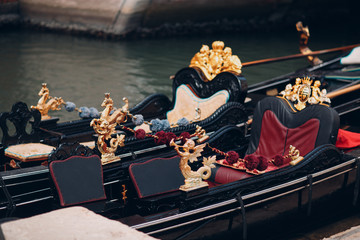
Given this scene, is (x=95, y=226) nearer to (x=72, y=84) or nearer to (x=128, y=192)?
(x=128, y=192)

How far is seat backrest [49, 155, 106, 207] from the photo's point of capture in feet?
9.99

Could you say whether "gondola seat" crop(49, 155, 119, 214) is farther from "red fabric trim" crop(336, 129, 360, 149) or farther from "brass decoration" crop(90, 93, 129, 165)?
"red fabric trim" crop(336, 129, 360, 149)

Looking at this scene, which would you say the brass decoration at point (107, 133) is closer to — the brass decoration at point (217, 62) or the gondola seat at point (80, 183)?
the gondola seat at point (80, 183)

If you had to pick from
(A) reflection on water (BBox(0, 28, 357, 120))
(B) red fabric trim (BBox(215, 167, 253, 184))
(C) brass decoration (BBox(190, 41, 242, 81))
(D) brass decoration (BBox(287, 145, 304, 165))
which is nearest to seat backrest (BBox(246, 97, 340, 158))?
(D) brass decoration (BBox(287, 145, 304, 165))

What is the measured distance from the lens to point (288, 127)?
3705 mm

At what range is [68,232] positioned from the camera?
1969mm

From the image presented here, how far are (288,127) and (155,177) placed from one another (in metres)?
0.99

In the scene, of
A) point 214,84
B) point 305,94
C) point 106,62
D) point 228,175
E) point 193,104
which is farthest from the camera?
point 106,62

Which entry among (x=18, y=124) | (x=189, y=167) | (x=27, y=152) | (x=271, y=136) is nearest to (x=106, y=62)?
(x=18, y=124)

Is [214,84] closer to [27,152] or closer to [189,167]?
[27,152]

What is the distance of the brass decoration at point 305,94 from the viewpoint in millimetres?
3639

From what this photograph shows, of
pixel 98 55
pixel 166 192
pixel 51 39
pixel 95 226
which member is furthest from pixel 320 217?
pixel 51 39

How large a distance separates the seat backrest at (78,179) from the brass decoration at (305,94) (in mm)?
1391

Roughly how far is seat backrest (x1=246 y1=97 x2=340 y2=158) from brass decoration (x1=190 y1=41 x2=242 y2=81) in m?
0.73
